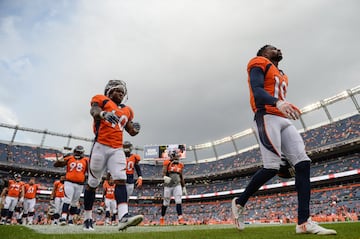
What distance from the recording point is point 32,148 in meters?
44.0

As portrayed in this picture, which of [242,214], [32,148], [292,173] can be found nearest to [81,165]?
[242,214]

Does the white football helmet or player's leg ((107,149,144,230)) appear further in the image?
the white football helmet

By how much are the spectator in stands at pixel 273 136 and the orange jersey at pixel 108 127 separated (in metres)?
2.06

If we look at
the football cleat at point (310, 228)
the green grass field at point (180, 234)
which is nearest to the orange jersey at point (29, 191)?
the green grass field at point (180, 234)

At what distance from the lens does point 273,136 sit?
10.8 feet

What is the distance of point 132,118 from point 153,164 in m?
48.4

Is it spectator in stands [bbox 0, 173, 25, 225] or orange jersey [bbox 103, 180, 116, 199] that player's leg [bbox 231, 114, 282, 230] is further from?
spectator in stands [bbox 0, 173, 25, 225]

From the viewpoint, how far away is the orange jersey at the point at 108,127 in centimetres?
407

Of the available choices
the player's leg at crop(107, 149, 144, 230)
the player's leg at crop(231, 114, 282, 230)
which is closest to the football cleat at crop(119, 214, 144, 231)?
the player's leg at crop(107, 149, 144, 230)

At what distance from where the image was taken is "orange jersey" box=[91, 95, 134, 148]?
13.4 ft

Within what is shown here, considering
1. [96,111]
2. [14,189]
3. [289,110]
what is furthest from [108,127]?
[14,189]

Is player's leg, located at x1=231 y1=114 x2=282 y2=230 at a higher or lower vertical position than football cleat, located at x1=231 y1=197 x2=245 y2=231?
higher

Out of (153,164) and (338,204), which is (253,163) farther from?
(153,164)

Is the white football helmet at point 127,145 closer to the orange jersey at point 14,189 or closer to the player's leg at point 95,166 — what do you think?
the player's leg at point 95,166
